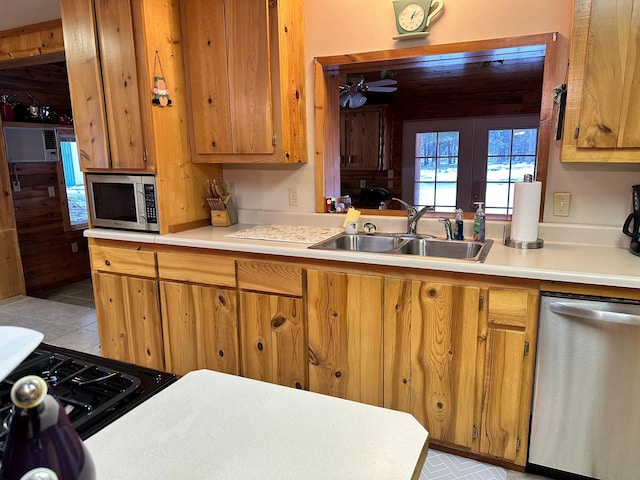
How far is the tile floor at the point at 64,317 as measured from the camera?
3.23 m

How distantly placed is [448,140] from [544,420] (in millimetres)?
4312

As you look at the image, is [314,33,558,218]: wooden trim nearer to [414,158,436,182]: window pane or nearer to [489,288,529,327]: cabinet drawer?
[489,288,529,327]: cabinet drawer

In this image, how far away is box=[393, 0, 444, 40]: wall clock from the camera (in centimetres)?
222

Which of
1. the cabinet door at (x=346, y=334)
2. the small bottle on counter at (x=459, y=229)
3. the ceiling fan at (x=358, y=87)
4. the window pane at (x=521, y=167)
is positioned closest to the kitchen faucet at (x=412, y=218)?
the small bottle on counter at (x=459, y=229)

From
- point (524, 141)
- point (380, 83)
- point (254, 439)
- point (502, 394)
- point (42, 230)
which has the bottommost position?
point (502, 394)

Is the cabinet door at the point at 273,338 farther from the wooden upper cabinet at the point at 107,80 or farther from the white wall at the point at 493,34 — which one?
the wooden upper cabinet at the point at 107,80

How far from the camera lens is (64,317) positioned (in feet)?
12.7

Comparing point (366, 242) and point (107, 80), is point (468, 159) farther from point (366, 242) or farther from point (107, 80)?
point (107, 80)

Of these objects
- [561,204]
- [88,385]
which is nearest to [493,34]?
[561,204]

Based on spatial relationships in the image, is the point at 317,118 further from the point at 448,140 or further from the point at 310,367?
the point at 448,140

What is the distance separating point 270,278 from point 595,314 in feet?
4.51

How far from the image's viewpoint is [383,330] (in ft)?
6.38

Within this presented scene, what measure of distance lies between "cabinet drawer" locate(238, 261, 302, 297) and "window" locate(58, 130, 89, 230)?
340cm

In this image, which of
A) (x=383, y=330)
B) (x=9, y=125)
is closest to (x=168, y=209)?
(x=383, y=330)
